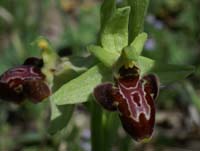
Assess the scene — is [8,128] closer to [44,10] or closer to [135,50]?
[44,10]

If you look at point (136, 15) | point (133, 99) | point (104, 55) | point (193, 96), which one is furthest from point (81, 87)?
point (193, 96)

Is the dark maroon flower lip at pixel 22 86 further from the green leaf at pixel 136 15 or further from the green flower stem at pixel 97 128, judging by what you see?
the green leaf at pixel 136 15

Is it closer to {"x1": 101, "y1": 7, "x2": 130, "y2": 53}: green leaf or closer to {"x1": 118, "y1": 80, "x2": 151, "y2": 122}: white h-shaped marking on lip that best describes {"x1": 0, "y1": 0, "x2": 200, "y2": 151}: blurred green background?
{"x1": 101, "y1": 7, "x2": 130, "y2": 53}: green leaf

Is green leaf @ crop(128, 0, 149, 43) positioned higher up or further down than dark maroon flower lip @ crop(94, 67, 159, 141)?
higher up

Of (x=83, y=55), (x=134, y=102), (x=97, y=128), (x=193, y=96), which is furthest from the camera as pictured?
(x=83, y=55)

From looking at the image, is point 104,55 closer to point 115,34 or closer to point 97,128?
point 115,34

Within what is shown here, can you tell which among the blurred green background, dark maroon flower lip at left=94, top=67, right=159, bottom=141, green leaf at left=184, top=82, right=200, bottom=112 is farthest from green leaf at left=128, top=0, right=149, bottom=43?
the blurred green background
